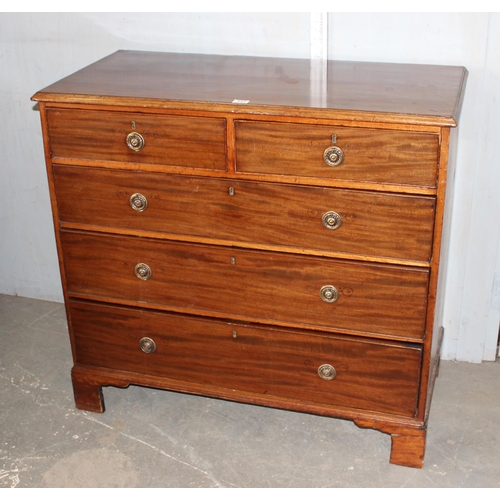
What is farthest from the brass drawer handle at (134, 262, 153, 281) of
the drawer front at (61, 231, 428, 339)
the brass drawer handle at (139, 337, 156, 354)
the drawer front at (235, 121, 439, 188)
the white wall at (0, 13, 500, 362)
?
the white wall at (0, 13, 500, 362)

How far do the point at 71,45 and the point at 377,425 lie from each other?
184 cm

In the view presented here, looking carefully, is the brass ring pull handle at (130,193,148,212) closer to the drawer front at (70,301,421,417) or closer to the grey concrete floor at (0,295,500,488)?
the drawer front at (70,301,421,417)

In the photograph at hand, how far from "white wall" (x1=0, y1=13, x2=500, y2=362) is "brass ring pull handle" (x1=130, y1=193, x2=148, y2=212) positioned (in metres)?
0.71

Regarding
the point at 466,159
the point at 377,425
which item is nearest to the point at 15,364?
the point at 377,425

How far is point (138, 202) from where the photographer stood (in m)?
2.52

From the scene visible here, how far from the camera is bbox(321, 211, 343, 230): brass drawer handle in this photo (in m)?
2.35

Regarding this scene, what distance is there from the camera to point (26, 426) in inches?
112

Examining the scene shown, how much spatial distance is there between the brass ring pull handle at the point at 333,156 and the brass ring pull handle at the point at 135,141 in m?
0.57

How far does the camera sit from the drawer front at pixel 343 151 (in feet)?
7.22

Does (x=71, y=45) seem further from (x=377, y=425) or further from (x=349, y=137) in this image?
(x=377, y=425)

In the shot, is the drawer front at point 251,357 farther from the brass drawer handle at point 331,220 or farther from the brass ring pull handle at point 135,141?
→ the brass ring pull handle at point 135,141

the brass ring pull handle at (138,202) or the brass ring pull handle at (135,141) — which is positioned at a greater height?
the brass ring pull handle at (135,141)

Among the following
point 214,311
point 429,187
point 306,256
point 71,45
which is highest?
point 71,45

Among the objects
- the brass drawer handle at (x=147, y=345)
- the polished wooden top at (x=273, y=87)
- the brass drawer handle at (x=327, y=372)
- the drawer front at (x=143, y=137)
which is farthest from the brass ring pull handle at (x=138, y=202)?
the brass drawer handle at (x=327, y=372)
